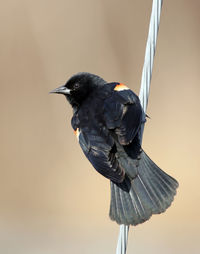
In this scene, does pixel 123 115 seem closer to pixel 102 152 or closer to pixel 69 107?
pixel 102 152

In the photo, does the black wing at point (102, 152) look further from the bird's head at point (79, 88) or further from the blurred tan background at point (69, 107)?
the blurred tan background at point (69, 107)

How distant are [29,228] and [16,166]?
Answer: 678mm

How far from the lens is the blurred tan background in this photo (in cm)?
596

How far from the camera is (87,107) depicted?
313 centimetres

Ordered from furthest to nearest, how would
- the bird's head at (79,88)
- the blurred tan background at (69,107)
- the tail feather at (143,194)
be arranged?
the blurred tan background at (69,107)
the bird's head at (79,88)
the tail feather at (143,194)

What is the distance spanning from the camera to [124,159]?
2.91 meters

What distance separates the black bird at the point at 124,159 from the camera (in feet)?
9.24

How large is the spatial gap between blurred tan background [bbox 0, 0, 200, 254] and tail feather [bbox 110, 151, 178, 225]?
289 cm

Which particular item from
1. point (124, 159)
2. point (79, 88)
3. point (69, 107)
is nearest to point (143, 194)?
point (124, 159)

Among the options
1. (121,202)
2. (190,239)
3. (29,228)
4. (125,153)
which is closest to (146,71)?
(125,153)

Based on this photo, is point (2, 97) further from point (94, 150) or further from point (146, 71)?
point (146, 71)

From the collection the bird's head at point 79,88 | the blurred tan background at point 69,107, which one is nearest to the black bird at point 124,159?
the bird's head at point 79,88

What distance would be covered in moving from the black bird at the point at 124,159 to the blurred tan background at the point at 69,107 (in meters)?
2.89

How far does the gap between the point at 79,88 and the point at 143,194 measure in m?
Result: 0.79
